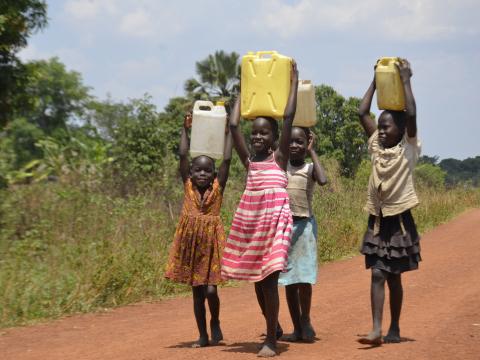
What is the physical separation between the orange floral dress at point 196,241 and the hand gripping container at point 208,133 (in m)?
0.26

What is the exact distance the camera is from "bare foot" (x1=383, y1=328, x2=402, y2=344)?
5.64 metres

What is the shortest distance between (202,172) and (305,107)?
99 centimetres

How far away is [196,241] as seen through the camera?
587 cm

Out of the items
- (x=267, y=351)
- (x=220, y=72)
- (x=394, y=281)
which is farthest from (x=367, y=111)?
(x=220, y=72)

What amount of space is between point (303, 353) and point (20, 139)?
43.3 metres

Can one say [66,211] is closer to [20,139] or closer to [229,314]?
[229,314]

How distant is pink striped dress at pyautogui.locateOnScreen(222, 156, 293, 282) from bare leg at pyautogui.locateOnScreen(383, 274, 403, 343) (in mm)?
962

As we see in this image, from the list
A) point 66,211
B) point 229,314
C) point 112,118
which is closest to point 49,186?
point 66,211

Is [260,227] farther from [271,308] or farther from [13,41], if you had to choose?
[13,41]

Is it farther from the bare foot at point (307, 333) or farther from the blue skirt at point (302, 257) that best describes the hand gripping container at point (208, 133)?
the bare foot at point (307, 333)

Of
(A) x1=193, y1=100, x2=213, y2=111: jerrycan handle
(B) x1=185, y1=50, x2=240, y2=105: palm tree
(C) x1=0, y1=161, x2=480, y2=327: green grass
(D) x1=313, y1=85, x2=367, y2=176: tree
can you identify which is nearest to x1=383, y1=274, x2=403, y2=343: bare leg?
(A) x1=193, y1=100, x2=213, y2=111: jerrycan handle

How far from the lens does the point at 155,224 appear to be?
35.6 ft

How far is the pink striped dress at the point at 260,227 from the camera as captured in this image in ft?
17.1

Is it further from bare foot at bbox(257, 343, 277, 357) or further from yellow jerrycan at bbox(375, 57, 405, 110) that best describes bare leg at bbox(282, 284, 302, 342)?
yellow jerrycan at bbox(375, 57, 405, 110)
